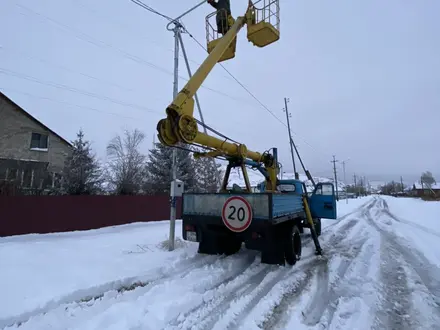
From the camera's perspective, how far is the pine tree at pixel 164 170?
21.3m

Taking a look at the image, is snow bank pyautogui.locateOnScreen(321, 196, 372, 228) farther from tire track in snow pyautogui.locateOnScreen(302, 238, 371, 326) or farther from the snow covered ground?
the snow covered ground

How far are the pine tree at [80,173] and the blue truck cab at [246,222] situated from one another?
10875 mm

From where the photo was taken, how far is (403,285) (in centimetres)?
498

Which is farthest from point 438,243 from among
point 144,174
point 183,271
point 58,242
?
point 144,174

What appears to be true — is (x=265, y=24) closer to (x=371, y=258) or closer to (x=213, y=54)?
(x=213, y=54)

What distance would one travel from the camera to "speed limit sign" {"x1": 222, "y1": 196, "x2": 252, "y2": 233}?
5.36 m

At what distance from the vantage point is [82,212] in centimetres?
1099

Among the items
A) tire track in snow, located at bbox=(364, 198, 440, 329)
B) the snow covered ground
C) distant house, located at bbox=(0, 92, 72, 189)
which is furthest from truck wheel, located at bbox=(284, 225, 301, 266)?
distant house, located at bbox=(0, 92, 72, 189)

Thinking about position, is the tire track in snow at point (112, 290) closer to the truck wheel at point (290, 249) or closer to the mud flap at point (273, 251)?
the mud flap at point (273, 251)

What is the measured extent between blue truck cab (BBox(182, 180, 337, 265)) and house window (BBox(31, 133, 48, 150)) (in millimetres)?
20242

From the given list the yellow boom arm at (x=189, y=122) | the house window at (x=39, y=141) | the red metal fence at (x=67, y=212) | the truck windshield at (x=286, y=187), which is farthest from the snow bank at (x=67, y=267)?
the house window at (x=39, y=141)

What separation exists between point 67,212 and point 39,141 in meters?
14.5

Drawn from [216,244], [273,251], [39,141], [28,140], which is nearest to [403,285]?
[273,251]

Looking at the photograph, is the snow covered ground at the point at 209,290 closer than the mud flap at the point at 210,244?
Yes
